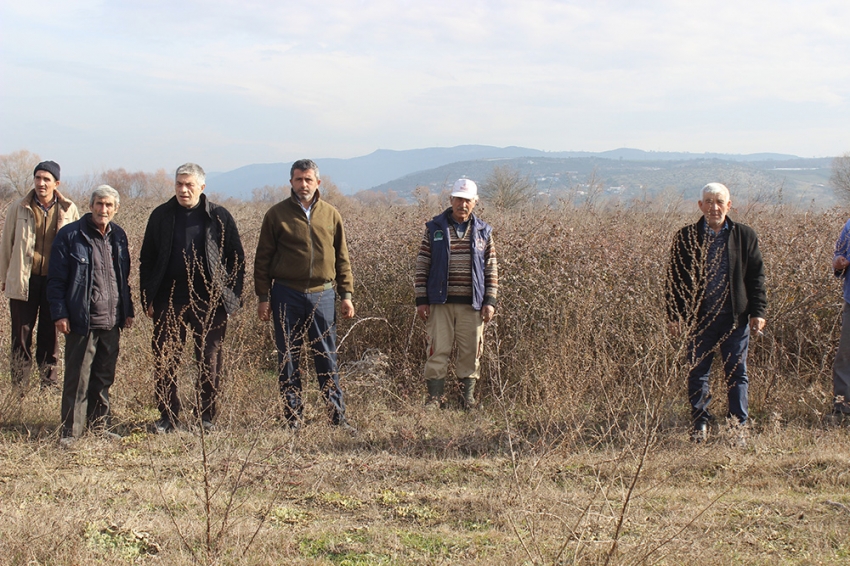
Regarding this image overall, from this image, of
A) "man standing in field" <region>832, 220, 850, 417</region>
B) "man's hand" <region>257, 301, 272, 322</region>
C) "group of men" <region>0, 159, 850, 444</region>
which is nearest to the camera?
"group of men" <region>0, 159, 850, 444</region>

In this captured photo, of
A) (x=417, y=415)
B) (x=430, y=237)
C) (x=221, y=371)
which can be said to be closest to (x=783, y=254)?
(x=430, y=237)

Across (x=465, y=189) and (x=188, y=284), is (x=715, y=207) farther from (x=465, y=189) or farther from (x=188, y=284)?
(x=188, y=284)

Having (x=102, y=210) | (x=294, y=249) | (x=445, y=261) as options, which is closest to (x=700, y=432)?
(x=445, y=261)

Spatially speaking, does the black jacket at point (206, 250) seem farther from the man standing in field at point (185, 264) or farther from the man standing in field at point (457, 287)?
the man standing in field at point (457, 287)

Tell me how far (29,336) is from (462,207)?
3.76 metres

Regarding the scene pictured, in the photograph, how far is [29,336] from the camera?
224 inches

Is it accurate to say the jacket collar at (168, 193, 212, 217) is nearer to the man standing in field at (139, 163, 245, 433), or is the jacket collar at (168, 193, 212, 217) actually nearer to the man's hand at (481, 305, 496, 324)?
the man standing in field at (139, 163, 245, 433)

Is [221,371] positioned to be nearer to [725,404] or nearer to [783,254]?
[725,404]

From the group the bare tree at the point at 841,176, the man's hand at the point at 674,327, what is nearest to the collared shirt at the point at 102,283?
the man's hand at the point at 674,327

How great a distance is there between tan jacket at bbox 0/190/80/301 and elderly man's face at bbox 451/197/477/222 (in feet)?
10.6

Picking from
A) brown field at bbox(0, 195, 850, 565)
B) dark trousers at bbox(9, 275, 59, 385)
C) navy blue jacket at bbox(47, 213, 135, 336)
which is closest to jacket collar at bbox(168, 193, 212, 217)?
navy blue jacket at bbox(47, 213, 135, 336)

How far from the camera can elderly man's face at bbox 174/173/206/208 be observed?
4.77 metres

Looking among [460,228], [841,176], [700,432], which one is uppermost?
[841,176]

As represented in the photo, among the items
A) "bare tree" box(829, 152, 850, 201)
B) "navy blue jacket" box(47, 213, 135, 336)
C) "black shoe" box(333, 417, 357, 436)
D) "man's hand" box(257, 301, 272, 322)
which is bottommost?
"black shoe" box(333, 417, 357, 436)
